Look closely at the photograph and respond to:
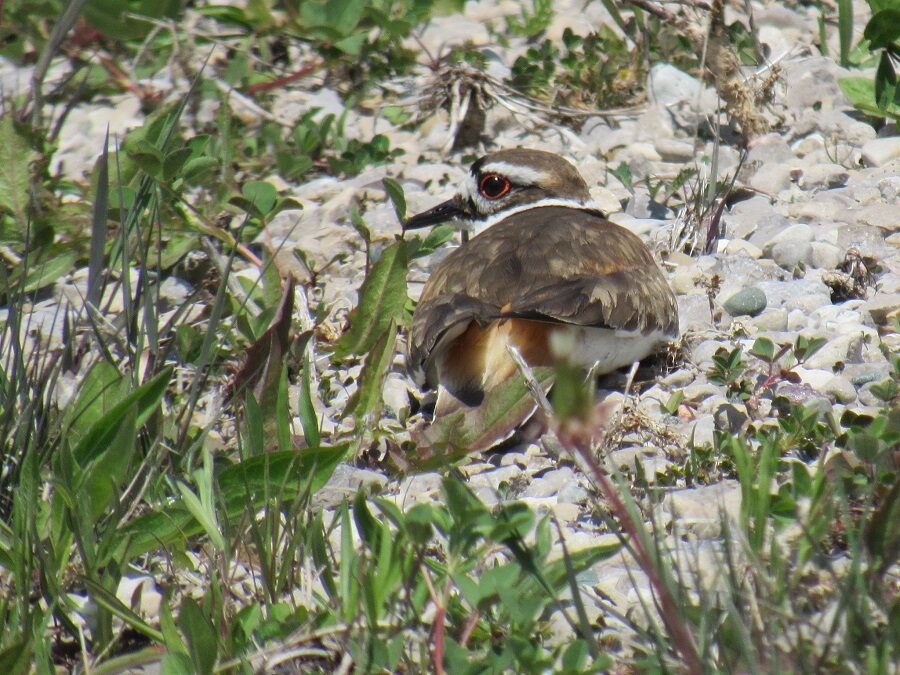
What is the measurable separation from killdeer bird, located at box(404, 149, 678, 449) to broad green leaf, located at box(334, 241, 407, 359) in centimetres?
12

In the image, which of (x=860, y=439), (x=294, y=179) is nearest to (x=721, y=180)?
(x=294, y=179)

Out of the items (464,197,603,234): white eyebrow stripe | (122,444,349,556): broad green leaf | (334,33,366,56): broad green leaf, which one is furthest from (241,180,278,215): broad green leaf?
(334,33,366,56): broad green leaf

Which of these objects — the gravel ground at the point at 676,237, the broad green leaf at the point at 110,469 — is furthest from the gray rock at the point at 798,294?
the broad green leaf at the point at 110,469

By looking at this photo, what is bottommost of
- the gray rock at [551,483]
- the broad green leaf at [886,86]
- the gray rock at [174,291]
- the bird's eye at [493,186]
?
the gray rock at [174,291]

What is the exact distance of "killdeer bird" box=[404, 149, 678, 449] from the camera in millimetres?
4078

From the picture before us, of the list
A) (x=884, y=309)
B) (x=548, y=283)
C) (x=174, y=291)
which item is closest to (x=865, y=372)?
(x=884, y=309)

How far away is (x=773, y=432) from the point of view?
3496 mm

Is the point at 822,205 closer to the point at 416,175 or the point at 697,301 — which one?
the point at 697,301

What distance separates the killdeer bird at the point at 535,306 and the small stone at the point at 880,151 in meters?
1.45

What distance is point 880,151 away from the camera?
5.58 meters

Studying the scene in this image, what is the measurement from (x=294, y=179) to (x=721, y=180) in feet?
6.98

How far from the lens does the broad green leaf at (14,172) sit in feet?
15.8

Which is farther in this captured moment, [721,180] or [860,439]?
[721,180]

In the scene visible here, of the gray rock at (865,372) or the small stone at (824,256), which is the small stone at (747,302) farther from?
the gray rock at (865,372)
